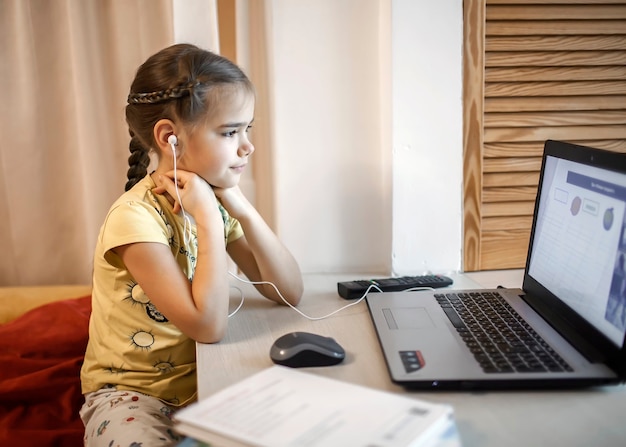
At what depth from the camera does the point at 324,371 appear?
935 mm

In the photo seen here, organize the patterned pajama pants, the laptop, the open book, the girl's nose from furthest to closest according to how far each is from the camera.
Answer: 1. the girl's nose
2. the patterned pajama pants
3. the laptop
4. the open book

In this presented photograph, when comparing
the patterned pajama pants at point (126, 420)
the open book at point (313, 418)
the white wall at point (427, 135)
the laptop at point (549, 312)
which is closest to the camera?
the open book at point (313, 418)

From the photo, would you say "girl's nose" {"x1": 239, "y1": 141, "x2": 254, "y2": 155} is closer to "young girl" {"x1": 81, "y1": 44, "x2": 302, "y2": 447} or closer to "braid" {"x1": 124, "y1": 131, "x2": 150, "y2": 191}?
"young girl" {"x1": 81, "y1": 44, "x2": 302, "y2": 447}

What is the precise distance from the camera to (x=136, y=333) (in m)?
1.21

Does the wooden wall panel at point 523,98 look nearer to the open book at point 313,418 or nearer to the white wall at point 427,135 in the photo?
the white wall at point 427,135

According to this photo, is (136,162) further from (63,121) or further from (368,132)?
(368,132)

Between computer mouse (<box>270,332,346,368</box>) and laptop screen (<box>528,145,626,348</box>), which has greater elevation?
laptop screen (<box>528,145,626,348</box>)

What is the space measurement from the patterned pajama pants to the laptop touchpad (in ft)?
1.24

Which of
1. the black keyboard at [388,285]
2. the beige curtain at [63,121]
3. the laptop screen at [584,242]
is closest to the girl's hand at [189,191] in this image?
the black keyboard at [388,285]

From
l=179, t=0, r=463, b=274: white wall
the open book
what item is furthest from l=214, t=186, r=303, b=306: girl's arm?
the open book

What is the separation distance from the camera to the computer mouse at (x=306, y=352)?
0.94 m

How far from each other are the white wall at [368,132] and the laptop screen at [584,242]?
15.4 inches

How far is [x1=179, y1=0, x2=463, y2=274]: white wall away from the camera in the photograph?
1519 mm

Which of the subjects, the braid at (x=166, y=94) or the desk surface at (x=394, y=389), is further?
the braid at (x=166, y=94)
